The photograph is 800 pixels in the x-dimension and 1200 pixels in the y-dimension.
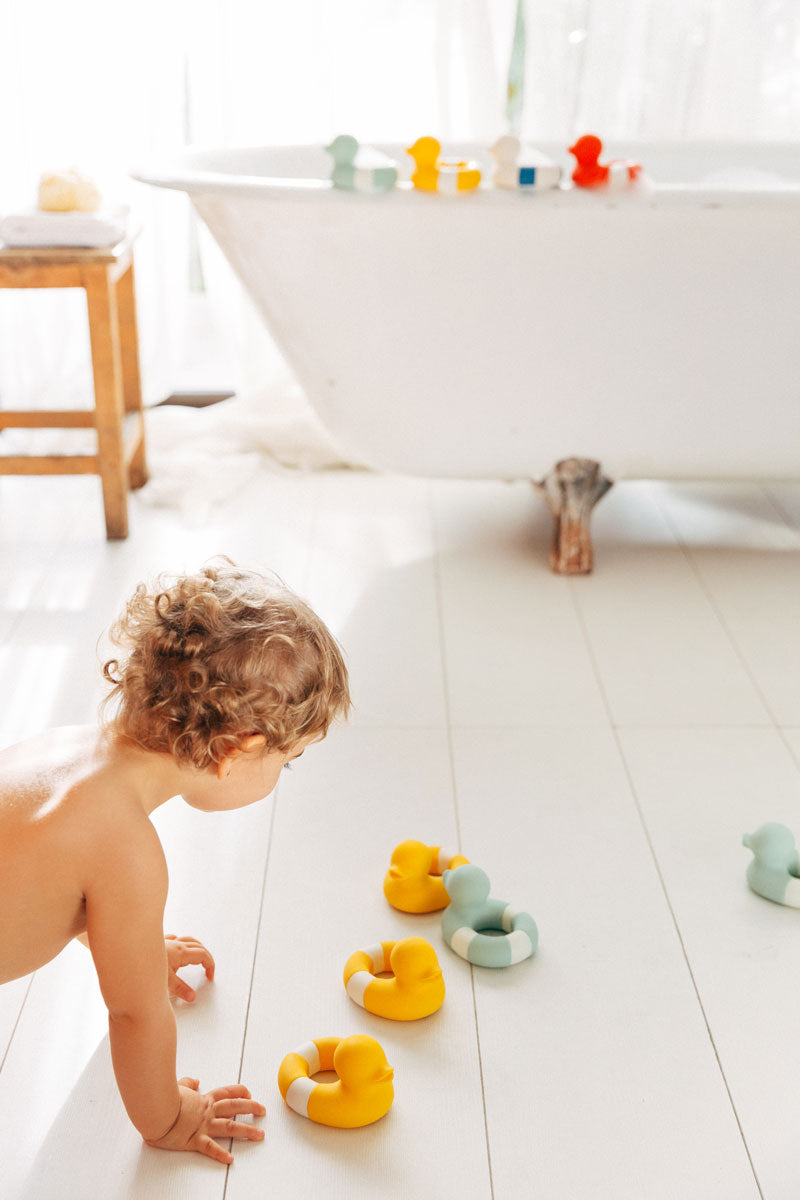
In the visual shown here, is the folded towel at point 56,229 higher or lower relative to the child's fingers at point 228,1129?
higher

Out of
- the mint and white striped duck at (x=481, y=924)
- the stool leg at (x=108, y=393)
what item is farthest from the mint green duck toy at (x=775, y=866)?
the stool leg at (x=108, y=393)

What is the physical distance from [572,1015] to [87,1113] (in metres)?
0.47

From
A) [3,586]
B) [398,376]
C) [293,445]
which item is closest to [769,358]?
[398,376]

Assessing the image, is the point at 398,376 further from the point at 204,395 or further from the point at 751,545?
the point at 204,395

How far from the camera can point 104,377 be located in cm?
218

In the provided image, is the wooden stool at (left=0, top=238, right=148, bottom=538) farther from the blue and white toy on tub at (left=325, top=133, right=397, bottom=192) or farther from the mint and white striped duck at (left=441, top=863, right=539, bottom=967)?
the mint and white striped duck at (left=441, top=863, right=539, bottom=967)

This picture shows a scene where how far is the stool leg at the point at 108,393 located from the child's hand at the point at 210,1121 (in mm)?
1352

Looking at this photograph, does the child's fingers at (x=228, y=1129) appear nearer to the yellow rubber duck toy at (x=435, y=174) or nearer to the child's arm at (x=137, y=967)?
the child's arm at (x=137, y=967)

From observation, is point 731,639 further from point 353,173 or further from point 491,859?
point 353,173

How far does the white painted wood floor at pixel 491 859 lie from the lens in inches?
42.9

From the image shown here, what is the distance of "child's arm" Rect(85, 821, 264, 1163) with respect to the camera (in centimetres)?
98

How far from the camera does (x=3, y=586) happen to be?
215cm

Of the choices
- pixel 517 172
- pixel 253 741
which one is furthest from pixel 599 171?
pixel 253 741

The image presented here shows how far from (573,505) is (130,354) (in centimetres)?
93
